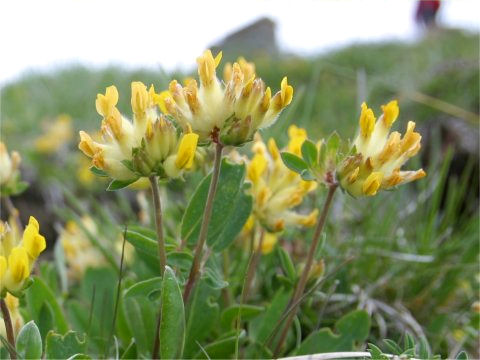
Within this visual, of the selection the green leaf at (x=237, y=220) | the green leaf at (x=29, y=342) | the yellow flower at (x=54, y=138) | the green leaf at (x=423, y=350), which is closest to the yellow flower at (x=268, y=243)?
the green leaf at (x=237, y=220)

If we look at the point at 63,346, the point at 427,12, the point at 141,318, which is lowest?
the point at 427,12

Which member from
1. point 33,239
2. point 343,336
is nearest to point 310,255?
point 343,336

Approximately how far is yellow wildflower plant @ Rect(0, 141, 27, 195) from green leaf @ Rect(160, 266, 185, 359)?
0.55 meters

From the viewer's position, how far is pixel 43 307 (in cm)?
118

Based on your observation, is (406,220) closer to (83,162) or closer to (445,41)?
(83,162)

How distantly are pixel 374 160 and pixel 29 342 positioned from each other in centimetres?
59

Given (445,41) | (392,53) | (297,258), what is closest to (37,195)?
(297,258)

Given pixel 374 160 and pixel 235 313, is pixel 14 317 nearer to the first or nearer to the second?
pixel 235 313

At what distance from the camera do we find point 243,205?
3.84 feet

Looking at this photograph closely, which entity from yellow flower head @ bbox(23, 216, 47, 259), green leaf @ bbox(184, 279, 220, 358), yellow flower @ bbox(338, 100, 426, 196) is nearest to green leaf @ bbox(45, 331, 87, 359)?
yellow flower head @ bbox(23, 216, 47, 259)

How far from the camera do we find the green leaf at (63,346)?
3.32 ft

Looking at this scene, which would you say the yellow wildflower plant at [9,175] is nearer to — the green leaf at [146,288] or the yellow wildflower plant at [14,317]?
the yellow wildflower plant at [14,317]

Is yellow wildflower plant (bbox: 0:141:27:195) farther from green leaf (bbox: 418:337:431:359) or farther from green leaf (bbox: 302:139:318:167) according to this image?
green leaf (bbox: 418:337:431:359)

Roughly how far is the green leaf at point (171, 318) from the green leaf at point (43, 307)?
0.29 m
